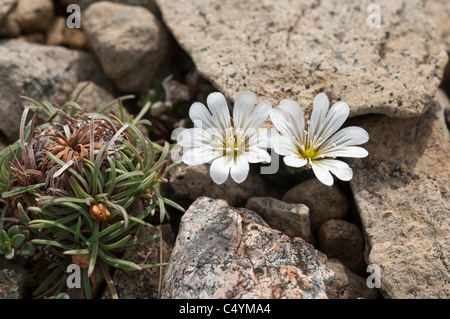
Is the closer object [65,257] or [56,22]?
[65,257]

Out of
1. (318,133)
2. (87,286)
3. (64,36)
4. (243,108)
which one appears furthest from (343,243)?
(64,36)

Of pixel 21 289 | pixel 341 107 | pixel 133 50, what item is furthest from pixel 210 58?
pixel 21 289

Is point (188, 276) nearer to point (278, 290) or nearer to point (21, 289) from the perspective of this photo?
point (278, 290)

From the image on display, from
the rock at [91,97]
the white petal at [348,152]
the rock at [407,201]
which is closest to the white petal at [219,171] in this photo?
the white petal at [348,152]

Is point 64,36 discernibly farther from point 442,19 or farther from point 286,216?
point 442,19

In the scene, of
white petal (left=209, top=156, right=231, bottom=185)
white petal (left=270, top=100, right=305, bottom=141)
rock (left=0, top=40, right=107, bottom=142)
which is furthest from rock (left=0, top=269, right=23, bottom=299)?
white petal (left=270, top=100, right=305, bottom=141)

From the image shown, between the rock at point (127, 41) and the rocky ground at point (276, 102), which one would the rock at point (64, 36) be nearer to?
the rocky ground at point (276, 102)
